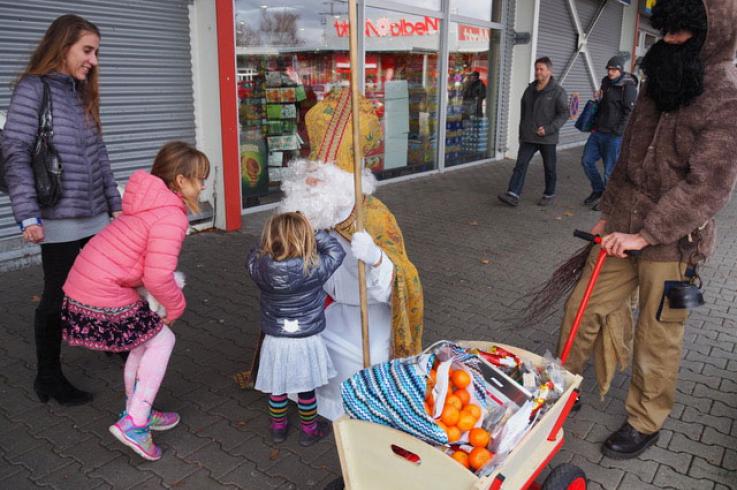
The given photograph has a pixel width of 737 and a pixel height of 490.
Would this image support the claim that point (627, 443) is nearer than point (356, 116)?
No

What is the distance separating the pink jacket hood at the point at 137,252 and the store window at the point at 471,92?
8991 millimetres

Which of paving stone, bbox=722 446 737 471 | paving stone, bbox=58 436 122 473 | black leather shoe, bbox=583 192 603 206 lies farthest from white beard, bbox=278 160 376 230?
black leather shoe, bbox=583 192 603 206

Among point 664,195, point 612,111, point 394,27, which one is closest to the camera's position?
point 664,195

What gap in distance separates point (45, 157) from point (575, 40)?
44.3 feet

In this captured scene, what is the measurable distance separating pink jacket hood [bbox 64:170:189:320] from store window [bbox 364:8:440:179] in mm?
6807

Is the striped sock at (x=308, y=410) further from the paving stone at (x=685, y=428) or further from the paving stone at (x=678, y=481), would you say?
the paving stone at (x=685, y=428)

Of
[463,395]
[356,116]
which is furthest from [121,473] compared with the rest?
[356,116]

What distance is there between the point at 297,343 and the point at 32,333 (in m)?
2.35

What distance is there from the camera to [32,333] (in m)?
4.32

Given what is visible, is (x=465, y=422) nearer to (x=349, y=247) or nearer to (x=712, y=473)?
(x=349, y=247)

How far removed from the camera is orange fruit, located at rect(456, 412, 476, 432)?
2240 millimetres

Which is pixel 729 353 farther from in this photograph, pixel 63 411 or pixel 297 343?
pixel 63 411

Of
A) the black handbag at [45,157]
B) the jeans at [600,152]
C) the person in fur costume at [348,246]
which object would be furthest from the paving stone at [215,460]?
the jeans at [600,152]

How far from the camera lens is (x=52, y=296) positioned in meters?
3.29
